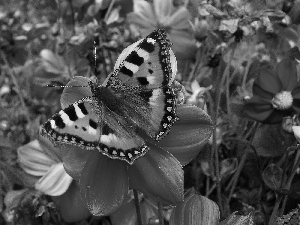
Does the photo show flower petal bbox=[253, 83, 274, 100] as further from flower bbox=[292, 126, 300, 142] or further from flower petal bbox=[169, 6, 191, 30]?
flower petal bbox=[169, 6, 191, 30]

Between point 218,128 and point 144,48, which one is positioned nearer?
point 144,48

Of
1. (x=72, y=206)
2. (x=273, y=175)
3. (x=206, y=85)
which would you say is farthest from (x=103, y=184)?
(x=206, y=85)

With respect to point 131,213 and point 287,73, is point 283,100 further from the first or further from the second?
point 131,213

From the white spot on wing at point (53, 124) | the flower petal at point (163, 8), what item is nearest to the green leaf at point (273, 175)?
the white spot on wing at point (53, 124)

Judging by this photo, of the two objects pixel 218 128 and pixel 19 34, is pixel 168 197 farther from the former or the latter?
pixel 19 34

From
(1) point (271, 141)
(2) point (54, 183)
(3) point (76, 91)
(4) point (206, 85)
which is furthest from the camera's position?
(4) point (206, 85)

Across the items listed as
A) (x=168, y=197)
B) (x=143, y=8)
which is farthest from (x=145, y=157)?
(x=143, y=8)
